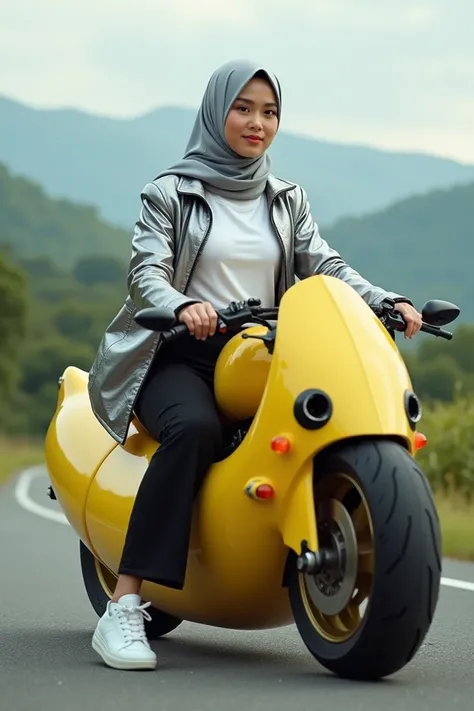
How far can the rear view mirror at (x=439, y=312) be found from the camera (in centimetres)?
504

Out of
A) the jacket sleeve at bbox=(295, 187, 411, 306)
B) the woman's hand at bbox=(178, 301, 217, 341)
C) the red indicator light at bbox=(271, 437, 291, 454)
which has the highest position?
the jacket sleeve at bbox=(295, 187, 411, 306)

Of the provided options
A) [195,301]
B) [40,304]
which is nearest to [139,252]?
[195,301]

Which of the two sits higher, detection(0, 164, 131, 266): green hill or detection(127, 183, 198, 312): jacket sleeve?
detection(0, 164, 131, 266): green hill

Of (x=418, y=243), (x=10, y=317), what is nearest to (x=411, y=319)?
(x=10, y=317)

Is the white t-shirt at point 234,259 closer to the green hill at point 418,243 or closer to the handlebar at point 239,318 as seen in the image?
the handlebar at point 239,318

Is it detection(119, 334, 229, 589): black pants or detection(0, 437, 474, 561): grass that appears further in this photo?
detection(0, 437, 474, 561): grass

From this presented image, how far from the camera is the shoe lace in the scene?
4.73 meters

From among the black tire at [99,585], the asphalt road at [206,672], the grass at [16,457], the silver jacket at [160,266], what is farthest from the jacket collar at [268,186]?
the grass at [16,457]

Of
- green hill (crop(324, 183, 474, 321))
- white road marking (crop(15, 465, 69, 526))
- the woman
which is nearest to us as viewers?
the woman

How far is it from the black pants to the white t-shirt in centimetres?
43

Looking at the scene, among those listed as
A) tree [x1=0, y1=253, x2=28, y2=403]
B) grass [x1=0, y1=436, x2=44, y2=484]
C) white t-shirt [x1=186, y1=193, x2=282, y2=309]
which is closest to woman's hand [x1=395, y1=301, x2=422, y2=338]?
white t-shirt [x1=186, y1=193, x2=282, y2=309]

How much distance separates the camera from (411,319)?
16.4ft

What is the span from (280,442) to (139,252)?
1084mm

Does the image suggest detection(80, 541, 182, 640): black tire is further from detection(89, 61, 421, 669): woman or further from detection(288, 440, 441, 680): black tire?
detection(288, 440, 441, 680): black tire
